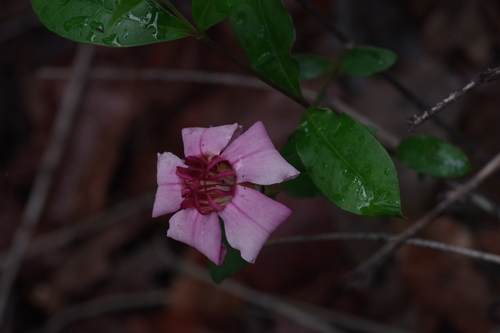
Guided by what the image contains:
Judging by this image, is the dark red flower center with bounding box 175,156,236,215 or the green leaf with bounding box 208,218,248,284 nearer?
the dark red flower center with bounding box 175,156,236,215

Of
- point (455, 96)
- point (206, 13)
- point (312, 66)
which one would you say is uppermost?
point (455, 96)

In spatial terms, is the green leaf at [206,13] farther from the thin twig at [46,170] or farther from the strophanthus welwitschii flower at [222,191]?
the thin twig at [46,170]

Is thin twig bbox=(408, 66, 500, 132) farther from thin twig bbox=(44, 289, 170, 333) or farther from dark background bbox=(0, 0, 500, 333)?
thin twig bbox=(44, 289, 170, 333)

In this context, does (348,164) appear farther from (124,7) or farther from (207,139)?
(124,7)

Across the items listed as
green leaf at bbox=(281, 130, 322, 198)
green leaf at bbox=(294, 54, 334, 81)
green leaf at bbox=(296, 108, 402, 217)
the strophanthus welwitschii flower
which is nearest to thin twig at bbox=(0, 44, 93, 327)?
green leaf at bbox=(294, 54, 334, 81)

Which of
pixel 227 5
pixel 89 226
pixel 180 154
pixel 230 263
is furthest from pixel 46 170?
pixel 227 5

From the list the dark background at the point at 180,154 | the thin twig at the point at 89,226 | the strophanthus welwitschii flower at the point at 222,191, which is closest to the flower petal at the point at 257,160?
the strophanthus welwitschii flower at the point at 222,191

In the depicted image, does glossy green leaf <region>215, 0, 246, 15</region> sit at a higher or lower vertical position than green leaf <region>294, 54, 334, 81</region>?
higher
